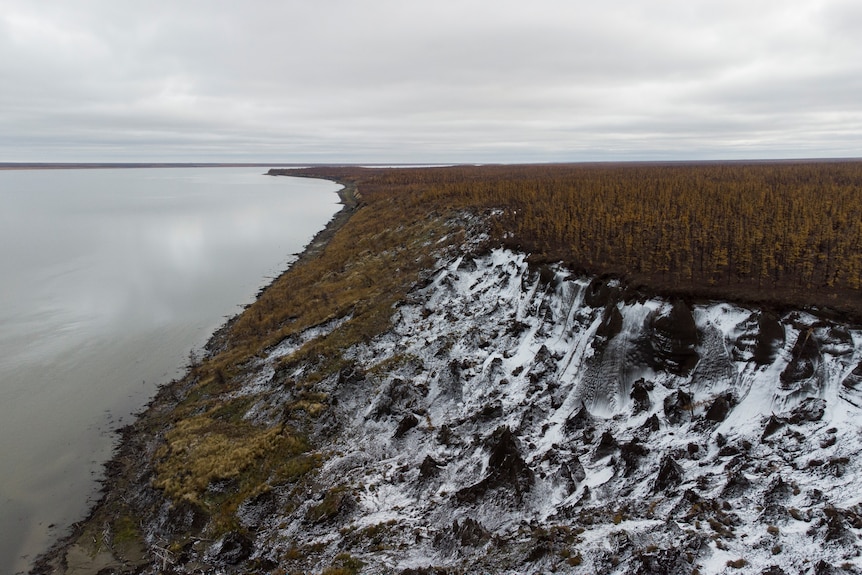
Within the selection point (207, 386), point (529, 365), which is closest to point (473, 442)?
point (529, 365)

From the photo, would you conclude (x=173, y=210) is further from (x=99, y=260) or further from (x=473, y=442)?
(x=473, y=442)

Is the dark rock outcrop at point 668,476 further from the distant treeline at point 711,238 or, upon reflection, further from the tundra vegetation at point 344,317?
the distant treeline at point 711,238

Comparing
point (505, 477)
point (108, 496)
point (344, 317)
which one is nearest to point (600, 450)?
point (505, 477)

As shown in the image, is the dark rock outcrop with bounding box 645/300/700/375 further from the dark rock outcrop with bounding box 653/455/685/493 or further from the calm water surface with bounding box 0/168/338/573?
the calm water surface with bounding box 0/168/338/573

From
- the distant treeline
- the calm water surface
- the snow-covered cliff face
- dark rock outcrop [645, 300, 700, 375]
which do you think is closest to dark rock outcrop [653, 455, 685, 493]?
the snow-covered cliff face

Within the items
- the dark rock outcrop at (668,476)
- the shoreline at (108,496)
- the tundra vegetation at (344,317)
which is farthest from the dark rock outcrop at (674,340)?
the shoreline at (108,496)

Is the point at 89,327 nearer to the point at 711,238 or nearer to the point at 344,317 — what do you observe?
the point at 344,317
